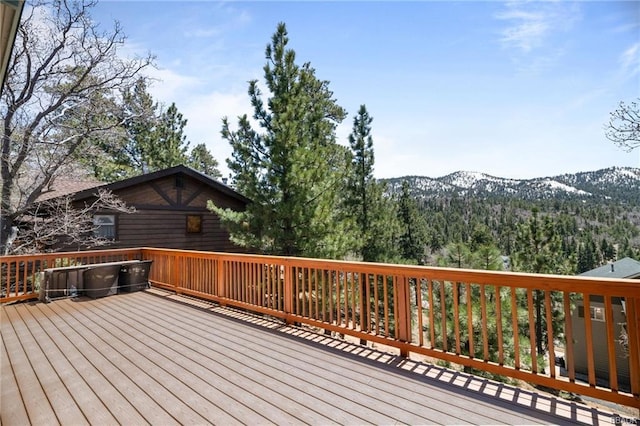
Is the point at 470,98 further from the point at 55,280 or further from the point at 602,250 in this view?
the point at 602,250

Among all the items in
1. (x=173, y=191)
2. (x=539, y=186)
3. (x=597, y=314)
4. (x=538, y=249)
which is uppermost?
(x=539, y=186)

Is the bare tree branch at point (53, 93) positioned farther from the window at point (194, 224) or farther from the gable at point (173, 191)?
the window at point (194, 224)

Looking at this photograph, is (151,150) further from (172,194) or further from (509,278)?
(509,278)

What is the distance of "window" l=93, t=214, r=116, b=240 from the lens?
8922 mm

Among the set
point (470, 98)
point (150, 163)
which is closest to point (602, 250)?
point (470, 98)

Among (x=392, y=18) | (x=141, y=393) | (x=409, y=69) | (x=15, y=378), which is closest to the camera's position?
(x=141, y=393)

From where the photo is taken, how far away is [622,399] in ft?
6.85

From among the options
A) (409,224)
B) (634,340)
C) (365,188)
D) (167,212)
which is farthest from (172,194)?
(409,224)

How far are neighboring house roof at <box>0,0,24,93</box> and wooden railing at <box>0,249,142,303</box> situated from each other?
16.8 feet

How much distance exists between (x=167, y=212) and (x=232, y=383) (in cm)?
903

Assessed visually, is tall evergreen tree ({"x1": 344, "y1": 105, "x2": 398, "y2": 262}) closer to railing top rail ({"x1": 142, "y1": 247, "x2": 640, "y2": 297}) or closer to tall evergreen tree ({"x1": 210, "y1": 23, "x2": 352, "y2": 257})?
tall evergreen tree ({"x1": 210, "y1": 23, "x2": 352, "y2": 257})

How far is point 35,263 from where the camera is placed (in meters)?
6.16

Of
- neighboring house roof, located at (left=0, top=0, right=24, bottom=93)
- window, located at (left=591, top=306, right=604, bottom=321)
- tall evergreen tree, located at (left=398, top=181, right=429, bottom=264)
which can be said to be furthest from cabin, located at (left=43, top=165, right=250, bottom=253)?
tall evergreen tree, located at (left=398, top=181, right=429, bottom=264)

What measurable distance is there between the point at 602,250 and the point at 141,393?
188ft
